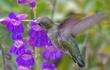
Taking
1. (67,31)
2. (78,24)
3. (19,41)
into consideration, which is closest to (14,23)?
(19,41)

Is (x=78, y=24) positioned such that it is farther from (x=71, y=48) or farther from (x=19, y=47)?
(x=19, y=47)

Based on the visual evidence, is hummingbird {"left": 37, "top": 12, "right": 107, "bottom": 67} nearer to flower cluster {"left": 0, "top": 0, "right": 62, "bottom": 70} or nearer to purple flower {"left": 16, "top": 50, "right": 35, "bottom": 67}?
flower cluster {"left": 0, "top": 0, "right": 62, "bottom": 70}

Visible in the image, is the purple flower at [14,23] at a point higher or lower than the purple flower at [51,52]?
higher

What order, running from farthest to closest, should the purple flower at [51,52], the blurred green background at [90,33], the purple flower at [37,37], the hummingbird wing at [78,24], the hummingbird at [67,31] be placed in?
1. the blurred green background at [90,33]
2. the purple flower at [51,52]
3. the purple flower at [37,37]
4. the hummingbird at [67,31]
5. the hummingbird wing at [78,24]

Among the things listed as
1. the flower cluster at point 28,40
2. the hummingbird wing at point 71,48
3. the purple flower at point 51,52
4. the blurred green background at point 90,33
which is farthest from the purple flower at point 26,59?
the blurred green background at point 90,33

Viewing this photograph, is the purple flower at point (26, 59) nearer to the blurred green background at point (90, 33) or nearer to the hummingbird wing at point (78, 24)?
the hummingbird wing at point (78, 24)

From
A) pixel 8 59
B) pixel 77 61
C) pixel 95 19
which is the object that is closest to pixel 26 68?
pixel 8 59

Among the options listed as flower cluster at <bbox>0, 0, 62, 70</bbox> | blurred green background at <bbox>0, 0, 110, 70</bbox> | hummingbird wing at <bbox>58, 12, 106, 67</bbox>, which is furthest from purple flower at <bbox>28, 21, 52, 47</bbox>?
blurred green background at <bbox>0, 0, 110, 70</bbox>
